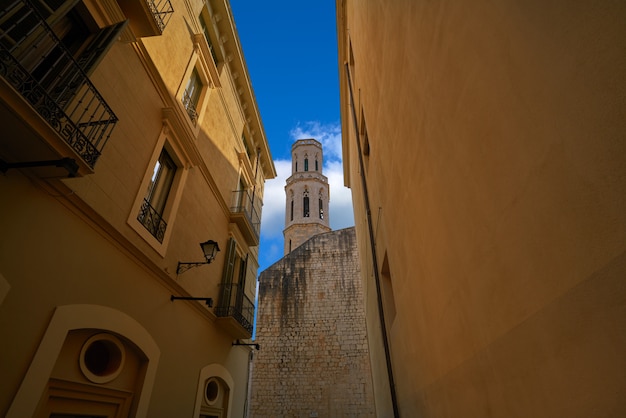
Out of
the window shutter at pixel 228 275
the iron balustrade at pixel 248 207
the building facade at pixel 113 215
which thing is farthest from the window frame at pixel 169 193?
the iron balustrade at pixel 248 207

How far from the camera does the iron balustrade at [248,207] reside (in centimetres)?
984

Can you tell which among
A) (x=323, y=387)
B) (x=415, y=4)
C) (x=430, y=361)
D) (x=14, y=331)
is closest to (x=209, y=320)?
(x=14, y=331)

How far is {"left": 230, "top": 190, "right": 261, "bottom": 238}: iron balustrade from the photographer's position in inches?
388

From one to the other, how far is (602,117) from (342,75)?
44.1 ft

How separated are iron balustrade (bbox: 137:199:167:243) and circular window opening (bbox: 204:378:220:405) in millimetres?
4042

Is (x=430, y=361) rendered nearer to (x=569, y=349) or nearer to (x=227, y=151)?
(x=569, y=349)

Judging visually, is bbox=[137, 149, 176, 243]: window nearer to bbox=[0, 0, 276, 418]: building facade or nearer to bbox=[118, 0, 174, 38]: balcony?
bbox=[0, 0, 276, 418]: building facade

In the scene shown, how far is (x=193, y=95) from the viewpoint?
26.3 feet

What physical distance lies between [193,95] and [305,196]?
3329cm

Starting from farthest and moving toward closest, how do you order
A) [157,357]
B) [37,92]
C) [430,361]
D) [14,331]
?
1. [157,357]
2. [430,361]
3. [37,92]
4. [14,331]

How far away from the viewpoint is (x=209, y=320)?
7602 mm

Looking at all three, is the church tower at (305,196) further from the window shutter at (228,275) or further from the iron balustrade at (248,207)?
the window shutter at (228,275)

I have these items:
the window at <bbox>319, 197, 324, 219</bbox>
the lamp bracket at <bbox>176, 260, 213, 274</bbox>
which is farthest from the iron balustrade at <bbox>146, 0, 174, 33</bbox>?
the window at <bbox>319, 197, 324, 219</bbox>

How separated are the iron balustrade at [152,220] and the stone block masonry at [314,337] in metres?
14.6
